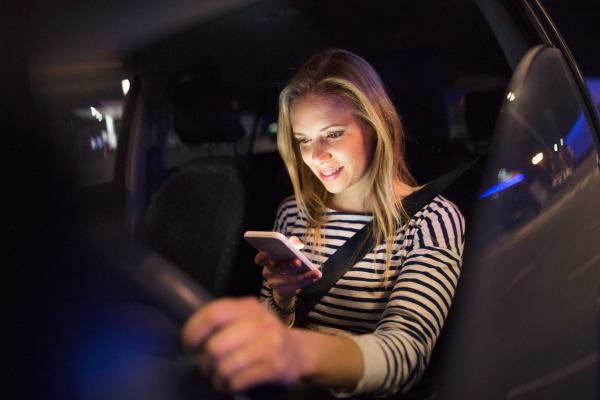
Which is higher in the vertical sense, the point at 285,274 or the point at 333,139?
the point at 333,139

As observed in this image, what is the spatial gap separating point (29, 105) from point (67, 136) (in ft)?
0.30

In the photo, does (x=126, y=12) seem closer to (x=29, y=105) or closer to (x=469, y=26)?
(x=29, y=105)

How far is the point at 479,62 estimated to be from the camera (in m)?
1.29

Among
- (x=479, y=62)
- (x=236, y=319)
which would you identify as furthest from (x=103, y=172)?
(x=479, y=62)

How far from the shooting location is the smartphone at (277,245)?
Result: 2.60 ft

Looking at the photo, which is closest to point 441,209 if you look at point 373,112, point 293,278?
point 373,112

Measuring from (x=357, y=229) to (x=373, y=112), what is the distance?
0.34m

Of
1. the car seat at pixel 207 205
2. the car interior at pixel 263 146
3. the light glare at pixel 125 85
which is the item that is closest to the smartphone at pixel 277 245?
the car interior at pixel 263 146

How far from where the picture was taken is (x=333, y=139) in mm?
1075

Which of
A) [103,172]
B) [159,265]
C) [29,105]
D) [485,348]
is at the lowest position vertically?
[485,348]

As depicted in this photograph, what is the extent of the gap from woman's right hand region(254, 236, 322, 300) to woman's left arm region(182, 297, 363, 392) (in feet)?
1.22

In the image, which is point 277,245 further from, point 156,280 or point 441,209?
point 441,209

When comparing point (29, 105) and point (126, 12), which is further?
point (126, 12)

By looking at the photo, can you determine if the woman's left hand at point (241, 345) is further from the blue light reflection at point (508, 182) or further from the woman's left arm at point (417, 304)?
the blue light reflection at point (508, 182)
